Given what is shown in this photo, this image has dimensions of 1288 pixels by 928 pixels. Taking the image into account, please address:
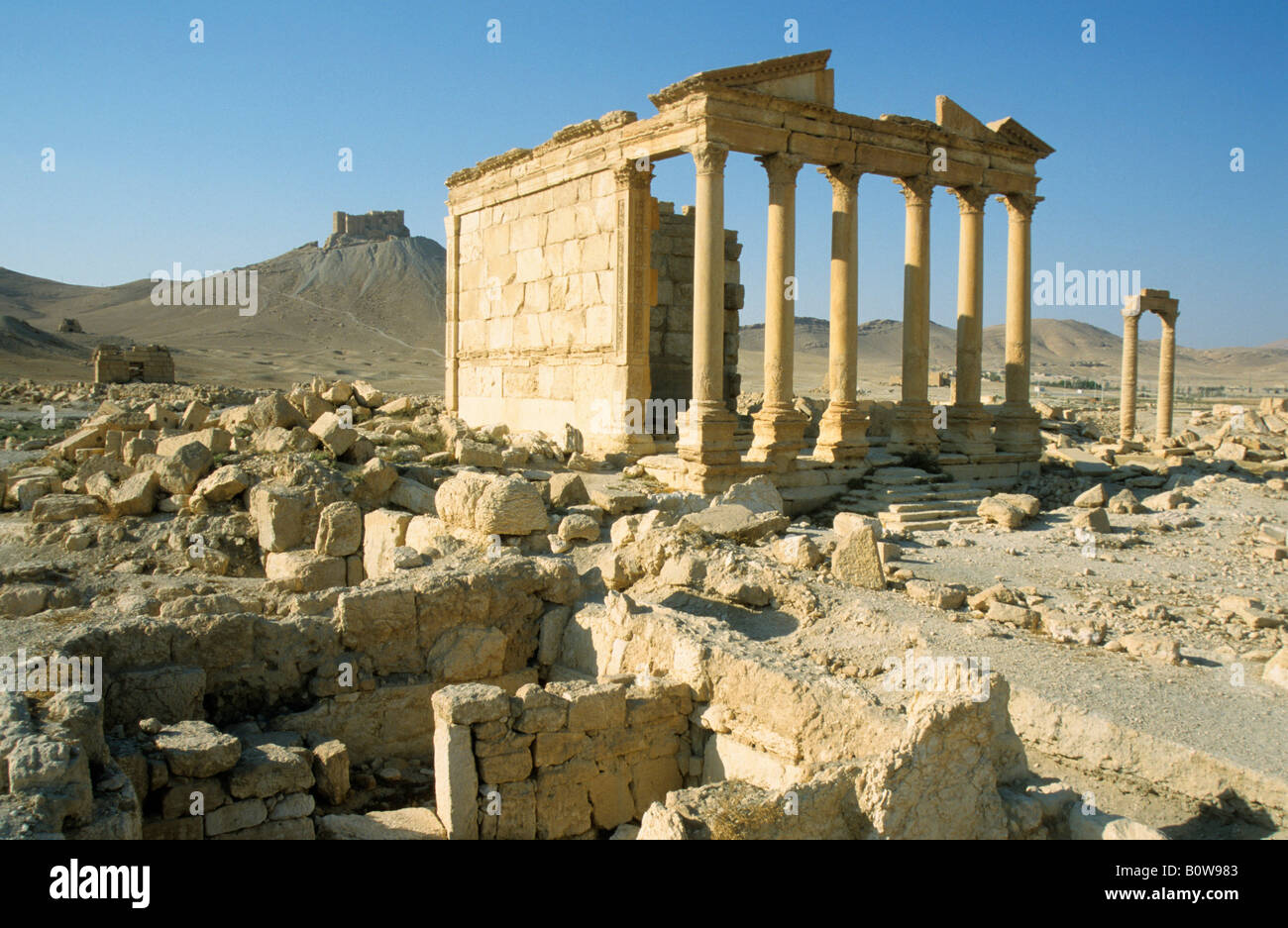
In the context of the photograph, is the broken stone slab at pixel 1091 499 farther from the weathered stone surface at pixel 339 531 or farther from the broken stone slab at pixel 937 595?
the weathered stone surface at pixel 339 531

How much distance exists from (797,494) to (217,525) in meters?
8.75

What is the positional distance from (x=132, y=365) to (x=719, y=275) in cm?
3020

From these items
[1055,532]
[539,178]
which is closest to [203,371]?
[539,178]

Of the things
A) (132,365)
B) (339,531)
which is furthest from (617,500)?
(132,365)

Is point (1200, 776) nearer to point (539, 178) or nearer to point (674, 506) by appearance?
point (674, 506)

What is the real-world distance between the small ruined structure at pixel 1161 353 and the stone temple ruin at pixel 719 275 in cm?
678

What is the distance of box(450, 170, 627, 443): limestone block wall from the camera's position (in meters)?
17.5

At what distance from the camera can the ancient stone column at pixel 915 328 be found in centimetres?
1823

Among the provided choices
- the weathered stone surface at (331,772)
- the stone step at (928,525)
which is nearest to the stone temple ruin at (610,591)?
the weathered stone surface at (331,772)

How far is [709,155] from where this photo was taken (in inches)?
592

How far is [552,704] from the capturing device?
6516 mm

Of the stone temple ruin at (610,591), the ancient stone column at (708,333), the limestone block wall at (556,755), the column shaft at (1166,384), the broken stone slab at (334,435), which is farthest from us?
the column shaft at (1166,384)

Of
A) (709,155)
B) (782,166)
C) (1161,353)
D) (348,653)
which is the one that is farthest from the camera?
(1161,353)

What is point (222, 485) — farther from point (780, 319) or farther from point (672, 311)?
point (672, 311)
